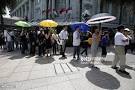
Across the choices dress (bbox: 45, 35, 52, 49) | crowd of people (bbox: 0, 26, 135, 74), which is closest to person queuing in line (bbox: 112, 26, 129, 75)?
crowd of people (bbox: 0, 26, 135, 74)

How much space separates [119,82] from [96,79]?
0.79 meters

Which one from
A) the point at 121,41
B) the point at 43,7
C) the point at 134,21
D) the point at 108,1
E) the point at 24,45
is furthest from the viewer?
the point at 134,21

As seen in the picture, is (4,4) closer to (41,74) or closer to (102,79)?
(41,74)

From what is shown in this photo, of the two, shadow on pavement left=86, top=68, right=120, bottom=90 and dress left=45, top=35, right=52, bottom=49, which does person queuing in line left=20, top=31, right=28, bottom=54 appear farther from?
shadow on pavement left=86, top=68, right=120, bottom=90

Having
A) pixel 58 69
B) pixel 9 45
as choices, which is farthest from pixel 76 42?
pixel 9 45

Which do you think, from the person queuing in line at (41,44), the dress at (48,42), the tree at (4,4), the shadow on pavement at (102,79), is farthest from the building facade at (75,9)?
the shadow on pavement at (102,79)

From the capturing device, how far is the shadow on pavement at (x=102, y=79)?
8.84m

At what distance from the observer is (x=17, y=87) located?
870cm

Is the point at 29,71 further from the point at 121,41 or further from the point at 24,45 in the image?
the point at 24,45

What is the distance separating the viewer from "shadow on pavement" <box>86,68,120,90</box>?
8840mm

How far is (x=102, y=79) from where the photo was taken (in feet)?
31.5

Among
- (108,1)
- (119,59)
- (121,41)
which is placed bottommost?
(119,59)

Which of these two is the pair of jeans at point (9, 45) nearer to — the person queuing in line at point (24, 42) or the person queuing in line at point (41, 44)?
the person queuing in line at point (24, 42)

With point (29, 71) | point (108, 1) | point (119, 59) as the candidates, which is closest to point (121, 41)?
point (119, 59)
